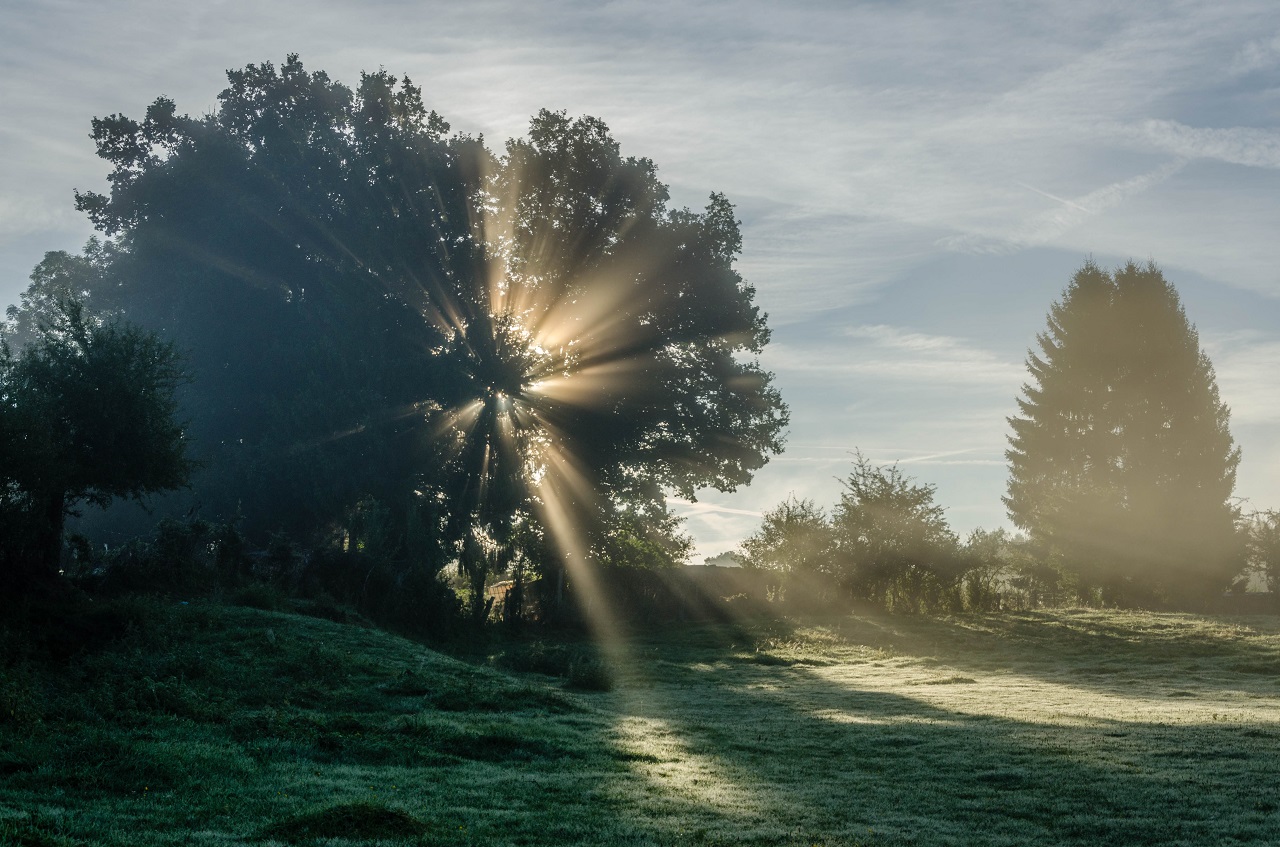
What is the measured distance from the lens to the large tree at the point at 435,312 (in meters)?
38.6

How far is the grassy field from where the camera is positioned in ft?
32.2

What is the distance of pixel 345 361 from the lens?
1507 inches

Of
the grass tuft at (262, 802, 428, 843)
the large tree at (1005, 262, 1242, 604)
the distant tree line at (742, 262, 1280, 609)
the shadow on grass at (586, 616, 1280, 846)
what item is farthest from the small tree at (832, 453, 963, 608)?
the grass tuft at (262, 802, 428, 843)

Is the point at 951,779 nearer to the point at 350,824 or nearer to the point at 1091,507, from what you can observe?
the point at 350,824

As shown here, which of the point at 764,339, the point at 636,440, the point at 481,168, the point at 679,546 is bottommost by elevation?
the point at 679,546

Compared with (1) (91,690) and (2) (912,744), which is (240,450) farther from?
(2) (912,744)

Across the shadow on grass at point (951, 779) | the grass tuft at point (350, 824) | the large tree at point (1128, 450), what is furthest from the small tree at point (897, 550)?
the grass tuft at point (350, 824)

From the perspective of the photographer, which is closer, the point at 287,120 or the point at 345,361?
the point at 345,361

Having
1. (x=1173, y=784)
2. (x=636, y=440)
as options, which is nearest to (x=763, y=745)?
(x=1173, y=784)

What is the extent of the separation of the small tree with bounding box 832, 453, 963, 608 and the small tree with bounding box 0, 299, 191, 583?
2953cm

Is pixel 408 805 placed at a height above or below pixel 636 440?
below

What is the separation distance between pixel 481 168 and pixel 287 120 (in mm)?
9029

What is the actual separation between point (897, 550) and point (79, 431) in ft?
108

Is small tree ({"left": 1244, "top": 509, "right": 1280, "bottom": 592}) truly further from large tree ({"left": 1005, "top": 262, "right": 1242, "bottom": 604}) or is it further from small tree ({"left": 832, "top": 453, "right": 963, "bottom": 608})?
small tree ({"left": 832, "top": 453, "right": 963, "bottom": 608})
